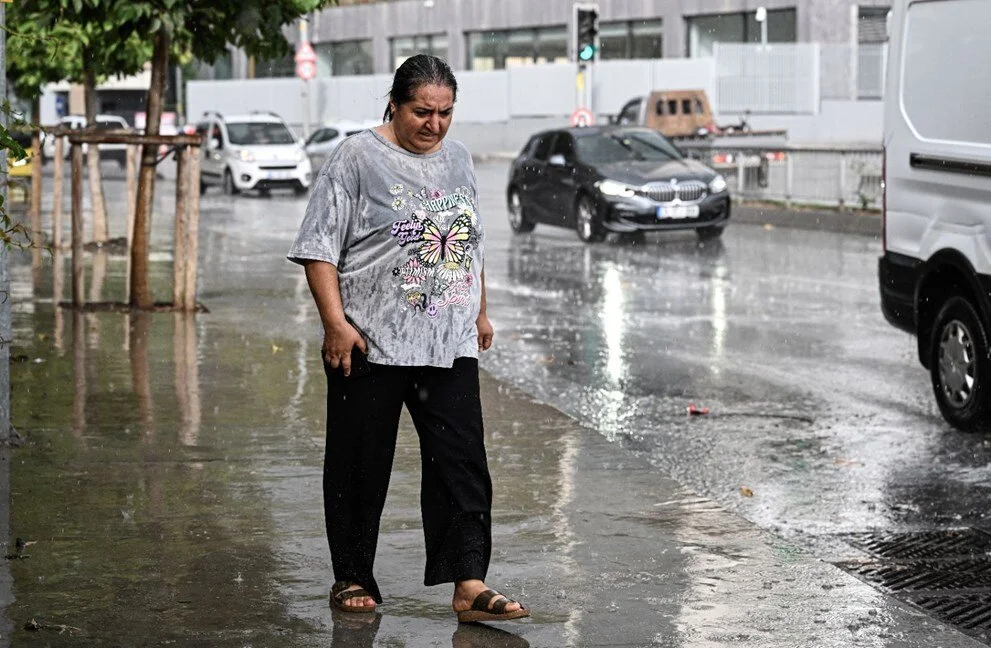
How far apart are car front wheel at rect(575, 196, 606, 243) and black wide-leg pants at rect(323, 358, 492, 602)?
57.6 feet

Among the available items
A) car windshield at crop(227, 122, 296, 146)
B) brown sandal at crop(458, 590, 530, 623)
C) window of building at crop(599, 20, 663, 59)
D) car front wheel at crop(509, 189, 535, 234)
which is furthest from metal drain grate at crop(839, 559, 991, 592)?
window of building at crop(599, 20, 663, 59)

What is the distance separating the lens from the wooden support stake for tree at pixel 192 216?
13797mm

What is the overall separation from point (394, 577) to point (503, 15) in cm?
5821

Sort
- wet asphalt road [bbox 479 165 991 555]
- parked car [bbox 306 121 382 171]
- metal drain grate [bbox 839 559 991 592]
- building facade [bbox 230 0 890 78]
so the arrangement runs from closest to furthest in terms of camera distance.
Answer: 1. metal drain grate [bbox 839 559 991 592]
2. wet asphalt road [bbox 479 165 991 555]
3. parked car [bbox 306 121 382 171]
4. building facade [bbox 230 0 890 78]

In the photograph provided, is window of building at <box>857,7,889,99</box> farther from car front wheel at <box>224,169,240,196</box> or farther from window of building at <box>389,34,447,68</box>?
car front wheel at <box>224,169,240,196</box>

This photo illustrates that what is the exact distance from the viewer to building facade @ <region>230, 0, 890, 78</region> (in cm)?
5169

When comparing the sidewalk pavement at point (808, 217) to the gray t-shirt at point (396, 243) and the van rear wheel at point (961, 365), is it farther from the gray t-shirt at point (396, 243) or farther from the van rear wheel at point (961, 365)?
the gray t-shirt at point (396, 243)

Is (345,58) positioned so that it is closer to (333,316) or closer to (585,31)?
(585,31)

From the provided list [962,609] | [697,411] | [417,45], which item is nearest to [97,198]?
[697,411]

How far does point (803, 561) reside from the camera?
6.55m

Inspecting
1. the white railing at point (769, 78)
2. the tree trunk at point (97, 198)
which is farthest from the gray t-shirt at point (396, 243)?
the white railing at point (769, 78)

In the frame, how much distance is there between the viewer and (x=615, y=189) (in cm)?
2316

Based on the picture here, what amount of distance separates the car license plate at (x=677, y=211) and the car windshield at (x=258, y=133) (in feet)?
55.7

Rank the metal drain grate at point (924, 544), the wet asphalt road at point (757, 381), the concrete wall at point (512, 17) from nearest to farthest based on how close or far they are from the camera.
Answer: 1. the metal drain grate at point (924, 544)
2. the wet asphalt road at point (757, 381)
3. the concrete wall at point (512, 17)
